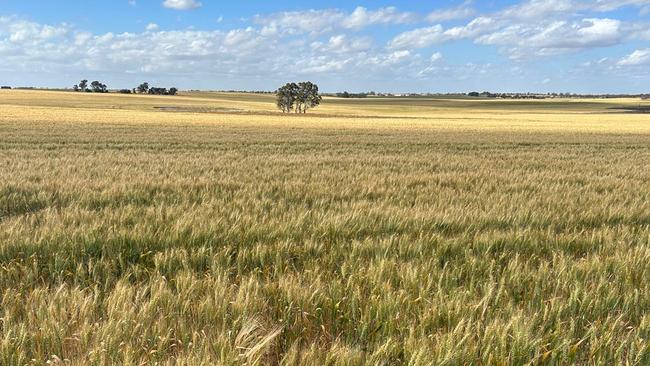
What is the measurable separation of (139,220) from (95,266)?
1.59 metres

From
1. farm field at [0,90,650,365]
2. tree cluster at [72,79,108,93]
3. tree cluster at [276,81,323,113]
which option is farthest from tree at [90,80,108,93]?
farm field at [0,90,650,365]

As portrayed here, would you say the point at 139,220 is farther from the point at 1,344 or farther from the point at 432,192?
the point at 432,192

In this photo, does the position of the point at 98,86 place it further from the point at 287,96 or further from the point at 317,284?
the point at 317,284

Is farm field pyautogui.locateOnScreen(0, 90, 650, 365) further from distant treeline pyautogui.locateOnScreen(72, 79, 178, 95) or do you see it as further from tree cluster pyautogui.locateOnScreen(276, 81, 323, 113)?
distant treeline pyautogui.locateOnScreen(72, 79, 178, 95)

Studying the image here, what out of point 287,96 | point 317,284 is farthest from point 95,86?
point 317,284

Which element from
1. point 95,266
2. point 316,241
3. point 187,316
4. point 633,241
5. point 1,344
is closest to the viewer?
point 1,344

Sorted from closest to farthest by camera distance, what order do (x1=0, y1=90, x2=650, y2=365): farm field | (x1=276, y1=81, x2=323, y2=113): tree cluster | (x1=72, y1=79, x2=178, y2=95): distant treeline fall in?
1. (x1=0, y1=90, x2=650, y2=365): farm field
2. (x1=276, y1=81, x2=323, y2=113): tree cluster
3. (x1=72, y1=79, x2=178, y2=95): distant treeline

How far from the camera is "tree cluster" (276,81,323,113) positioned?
117 metres

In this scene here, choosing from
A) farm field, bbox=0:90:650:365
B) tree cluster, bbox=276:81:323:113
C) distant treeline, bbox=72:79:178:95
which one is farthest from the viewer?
distant treeline, bbox=72:79:178:95

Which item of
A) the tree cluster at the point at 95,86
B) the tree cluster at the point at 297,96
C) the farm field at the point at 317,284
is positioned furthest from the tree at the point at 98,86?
the farm field at the point at 317,284

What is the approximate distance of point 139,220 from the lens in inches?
194

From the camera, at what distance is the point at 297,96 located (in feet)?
389

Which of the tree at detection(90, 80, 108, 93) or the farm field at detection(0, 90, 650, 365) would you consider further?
the tree at detection(90, 80, 108, 93)

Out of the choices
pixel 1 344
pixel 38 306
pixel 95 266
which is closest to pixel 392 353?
pixel 1 344
